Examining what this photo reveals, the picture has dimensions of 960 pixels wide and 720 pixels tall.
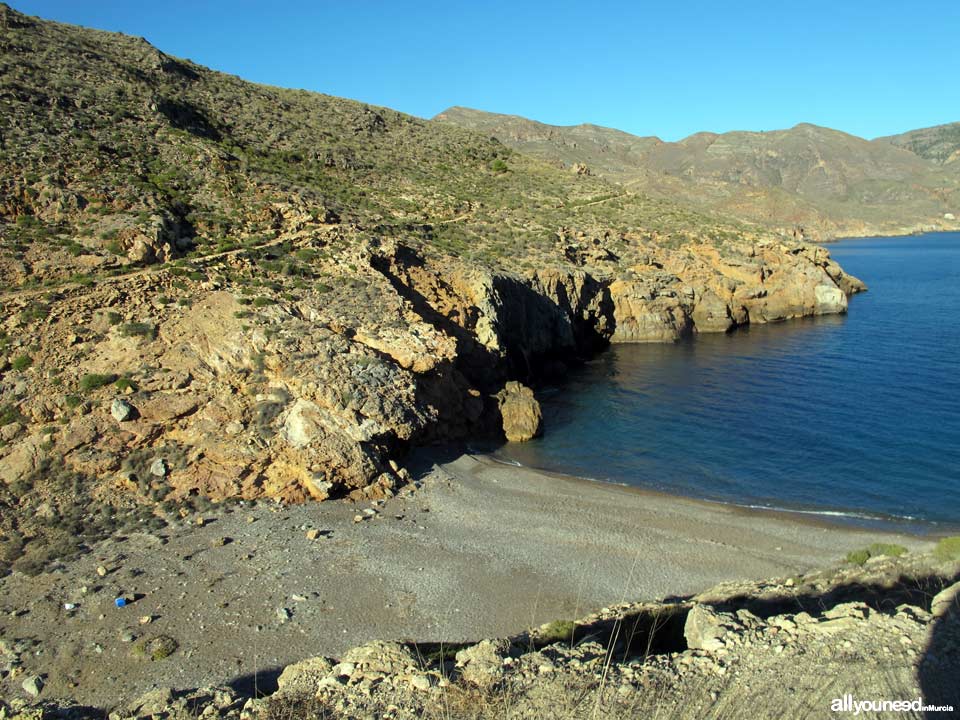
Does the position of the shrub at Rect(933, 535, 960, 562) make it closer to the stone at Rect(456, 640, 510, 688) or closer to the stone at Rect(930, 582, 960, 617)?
the stone at Rect(930, 582, 960, 617)

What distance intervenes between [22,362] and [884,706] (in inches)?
969

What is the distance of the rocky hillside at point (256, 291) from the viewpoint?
810 inches

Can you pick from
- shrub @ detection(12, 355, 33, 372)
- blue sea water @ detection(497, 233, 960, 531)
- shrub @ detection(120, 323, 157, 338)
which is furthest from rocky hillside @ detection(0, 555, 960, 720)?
shrub @ detection(120, 323, 157, 338)

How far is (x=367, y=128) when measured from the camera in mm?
60438

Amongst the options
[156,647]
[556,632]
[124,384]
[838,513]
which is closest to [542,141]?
[838,513]

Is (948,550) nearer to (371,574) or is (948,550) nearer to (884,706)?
(884,706)

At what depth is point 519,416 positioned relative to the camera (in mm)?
29453

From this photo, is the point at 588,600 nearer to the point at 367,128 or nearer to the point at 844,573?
the point at 844,573

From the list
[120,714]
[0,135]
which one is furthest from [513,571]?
[0,135]

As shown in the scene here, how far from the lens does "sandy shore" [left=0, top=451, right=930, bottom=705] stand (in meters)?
13.7

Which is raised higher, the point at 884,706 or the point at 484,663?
the point at 884,706

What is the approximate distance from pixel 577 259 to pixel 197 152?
28058 mm

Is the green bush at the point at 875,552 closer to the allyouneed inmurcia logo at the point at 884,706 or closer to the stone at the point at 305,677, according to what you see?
the allyouneed inmurcia logo at the point at 884,706

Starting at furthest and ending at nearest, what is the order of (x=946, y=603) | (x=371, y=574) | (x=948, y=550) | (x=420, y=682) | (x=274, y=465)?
1. (x=274, y=465)
2. (x=371, y=574)
3. (x=948, y=550)
4. (x=946, y=603)
5. (x=420, y=682)
